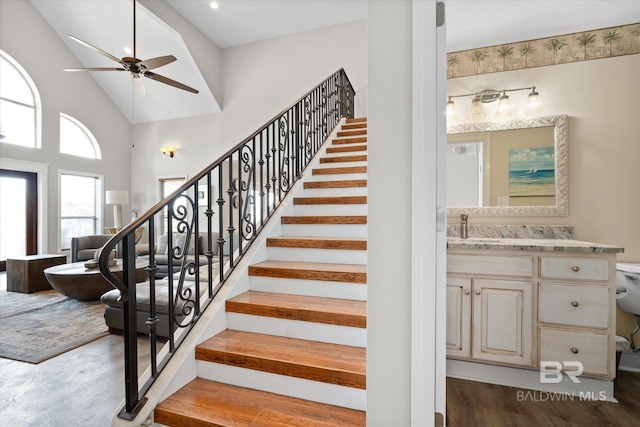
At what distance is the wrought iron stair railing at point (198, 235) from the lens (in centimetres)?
145

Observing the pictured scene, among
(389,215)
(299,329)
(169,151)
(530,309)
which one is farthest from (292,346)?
(169,151)

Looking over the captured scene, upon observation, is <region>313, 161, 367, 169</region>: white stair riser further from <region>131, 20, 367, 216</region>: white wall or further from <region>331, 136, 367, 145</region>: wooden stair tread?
<region>131, 20, 367, 216</region>: white wall

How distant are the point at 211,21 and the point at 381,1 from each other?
5883 millimetres

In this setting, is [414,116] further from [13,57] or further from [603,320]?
[13,57]

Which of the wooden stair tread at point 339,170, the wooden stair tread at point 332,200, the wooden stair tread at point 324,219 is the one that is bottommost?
the wooden stair tread at point 324,219

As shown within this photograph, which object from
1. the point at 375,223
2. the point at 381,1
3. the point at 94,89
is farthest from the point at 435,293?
the point at 94,89

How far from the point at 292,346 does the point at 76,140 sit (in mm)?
7562

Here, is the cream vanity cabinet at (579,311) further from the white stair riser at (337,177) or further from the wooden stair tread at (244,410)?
the white stair riser at (337,177)

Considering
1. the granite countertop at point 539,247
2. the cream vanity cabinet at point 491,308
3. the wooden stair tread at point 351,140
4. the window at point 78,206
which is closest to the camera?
the granite countertop at point 539,247

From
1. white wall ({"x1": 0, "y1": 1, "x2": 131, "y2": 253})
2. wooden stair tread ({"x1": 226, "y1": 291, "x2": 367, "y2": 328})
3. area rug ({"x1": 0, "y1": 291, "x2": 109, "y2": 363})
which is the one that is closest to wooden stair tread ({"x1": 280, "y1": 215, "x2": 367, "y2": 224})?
wooden stair tread ({"x1": 226, "y1": 291, "x2": 367, "y2": 328})

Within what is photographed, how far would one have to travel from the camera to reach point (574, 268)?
6.61 feet

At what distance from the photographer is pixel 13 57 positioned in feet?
17.9

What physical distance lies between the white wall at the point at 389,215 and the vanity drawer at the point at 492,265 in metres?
1.31

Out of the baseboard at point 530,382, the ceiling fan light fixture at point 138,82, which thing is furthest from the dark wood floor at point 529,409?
the ceiling fan light fixture at point 138,82
